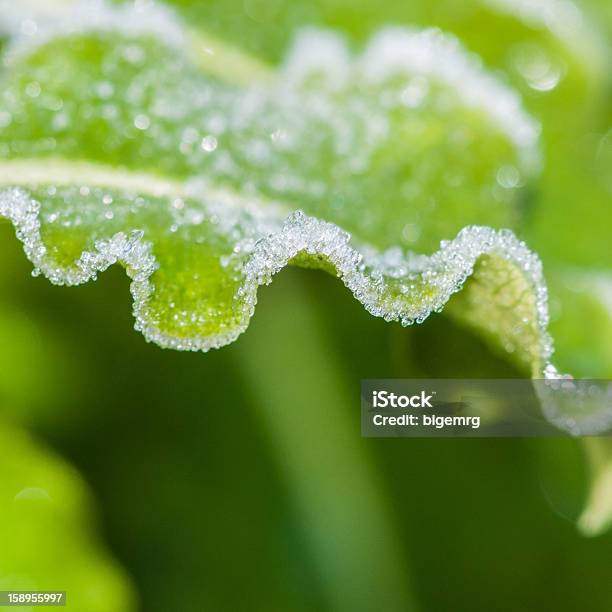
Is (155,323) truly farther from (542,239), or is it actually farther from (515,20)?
(515,20)

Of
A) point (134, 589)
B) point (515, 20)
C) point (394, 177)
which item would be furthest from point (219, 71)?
point (134, 589)

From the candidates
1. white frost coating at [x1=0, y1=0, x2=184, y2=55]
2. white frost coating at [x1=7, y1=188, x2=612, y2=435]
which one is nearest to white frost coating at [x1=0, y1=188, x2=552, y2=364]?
white frost coating at [x1=7, y1=188, x2=612, y2=435]

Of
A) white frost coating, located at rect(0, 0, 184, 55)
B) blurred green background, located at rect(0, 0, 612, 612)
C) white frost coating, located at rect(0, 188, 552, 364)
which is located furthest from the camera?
blurred green background, located at rect(0, 0, 612, 612)

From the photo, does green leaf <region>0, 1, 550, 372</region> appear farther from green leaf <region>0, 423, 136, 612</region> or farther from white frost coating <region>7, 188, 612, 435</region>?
green leaf <region>0, 423, 136, 612</region>

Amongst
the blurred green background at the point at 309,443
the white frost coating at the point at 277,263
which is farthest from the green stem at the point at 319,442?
the white frost coating at the point at 277,263

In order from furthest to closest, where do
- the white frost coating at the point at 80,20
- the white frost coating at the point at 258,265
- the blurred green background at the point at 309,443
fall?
1. the blurred green background at the point at 309,443
2. the white frost coating at the point at 80,20
3. the white frost coating at the point at 258,265

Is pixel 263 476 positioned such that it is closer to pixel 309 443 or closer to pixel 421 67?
pixel 309 443

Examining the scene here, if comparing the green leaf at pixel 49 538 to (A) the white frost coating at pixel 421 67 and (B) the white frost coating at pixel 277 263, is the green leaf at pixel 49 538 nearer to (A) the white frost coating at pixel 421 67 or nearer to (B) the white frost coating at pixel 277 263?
(B) the white frost coating at pixel 277 263
